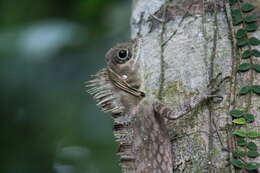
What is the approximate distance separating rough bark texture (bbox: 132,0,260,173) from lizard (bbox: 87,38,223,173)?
111 millimetres

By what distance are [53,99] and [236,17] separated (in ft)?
8.73

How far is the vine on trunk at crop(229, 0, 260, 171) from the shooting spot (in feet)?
9.61

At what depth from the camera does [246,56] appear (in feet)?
10.5

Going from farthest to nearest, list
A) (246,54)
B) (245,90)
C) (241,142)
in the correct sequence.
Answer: (246,54), (245,90), (241,142)

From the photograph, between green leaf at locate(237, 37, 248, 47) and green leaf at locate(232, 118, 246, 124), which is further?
green leaf at locate(237, 37, 248, 47)

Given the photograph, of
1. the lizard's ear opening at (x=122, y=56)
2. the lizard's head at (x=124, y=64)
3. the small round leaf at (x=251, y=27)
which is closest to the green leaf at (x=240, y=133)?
the small round leaf at (x=251, y=27)

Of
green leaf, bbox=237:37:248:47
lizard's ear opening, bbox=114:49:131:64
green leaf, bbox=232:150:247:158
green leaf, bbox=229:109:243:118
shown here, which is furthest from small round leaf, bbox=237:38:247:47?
lizard's ear opening, bbox=114:49:131:64

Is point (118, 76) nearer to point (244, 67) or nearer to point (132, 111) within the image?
point (132, 111)

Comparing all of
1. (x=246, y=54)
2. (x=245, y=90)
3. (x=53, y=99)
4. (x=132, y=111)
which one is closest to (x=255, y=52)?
(x=246, y=54)

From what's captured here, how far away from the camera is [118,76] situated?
379 cm

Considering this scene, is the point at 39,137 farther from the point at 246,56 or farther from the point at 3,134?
the point at 246,56

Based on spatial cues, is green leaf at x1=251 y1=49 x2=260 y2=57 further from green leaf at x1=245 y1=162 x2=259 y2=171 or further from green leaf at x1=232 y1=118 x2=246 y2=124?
green leaf at x1=245 y1=162 x2=259 y2=171

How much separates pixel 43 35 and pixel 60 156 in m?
1.54

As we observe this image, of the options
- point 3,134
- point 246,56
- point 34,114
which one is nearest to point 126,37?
point 34,114
